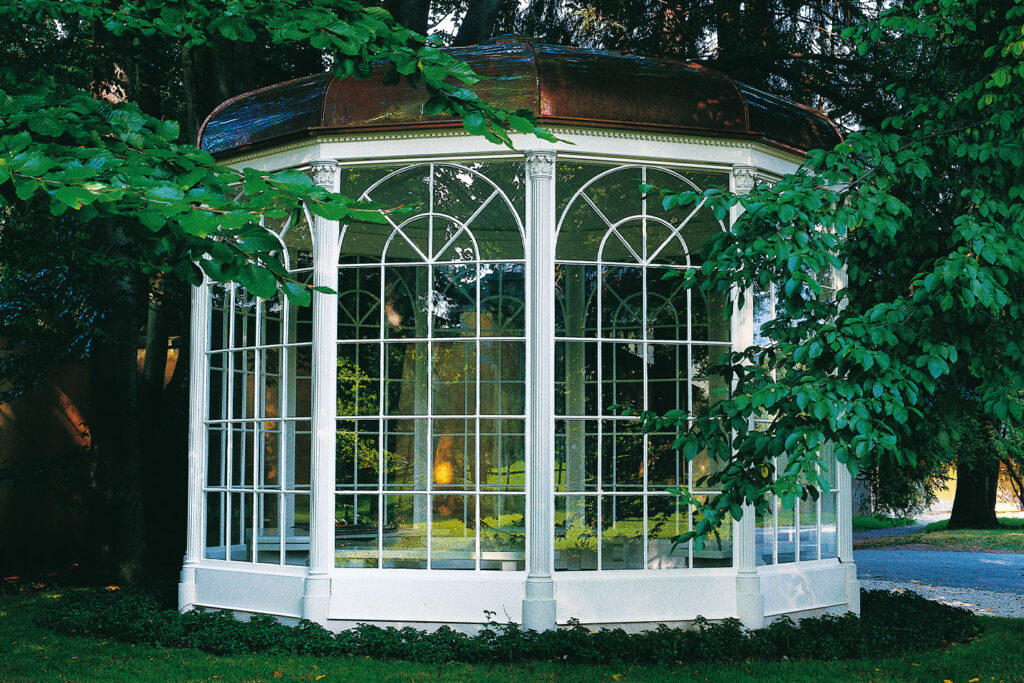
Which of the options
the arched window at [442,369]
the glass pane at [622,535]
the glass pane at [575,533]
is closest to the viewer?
the glass pane at [575,533]

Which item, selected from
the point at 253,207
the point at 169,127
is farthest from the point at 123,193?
the point at 169,127

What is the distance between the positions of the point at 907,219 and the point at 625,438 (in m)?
8.00

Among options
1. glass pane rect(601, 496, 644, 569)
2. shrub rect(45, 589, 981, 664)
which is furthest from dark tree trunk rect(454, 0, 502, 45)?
shrub rect(45, 589, 981, 664)

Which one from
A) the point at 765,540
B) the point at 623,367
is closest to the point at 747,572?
the point at 765,540

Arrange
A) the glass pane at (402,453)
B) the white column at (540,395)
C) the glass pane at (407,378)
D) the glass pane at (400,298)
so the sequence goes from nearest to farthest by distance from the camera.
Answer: the white column at (540,395) → the glass pane at (407,378) → the glass pane at (402,453) → the glass pane at (400,298)

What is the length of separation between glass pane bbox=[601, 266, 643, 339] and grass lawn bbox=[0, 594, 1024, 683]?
627cm

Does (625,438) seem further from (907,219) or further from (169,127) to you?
(169,127)

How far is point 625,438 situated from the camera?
14219 mm

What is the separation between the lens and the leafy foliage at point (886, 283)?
5.50 m

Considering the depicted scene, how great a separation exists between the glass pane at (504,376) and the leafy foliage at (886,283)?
6854mm

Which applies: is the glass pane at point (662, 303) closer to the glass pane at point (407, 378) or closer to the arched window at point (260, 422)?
the glass pane at point (407, 378)

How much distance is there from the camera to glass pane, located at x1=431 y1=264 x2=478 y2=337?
14.0 meters

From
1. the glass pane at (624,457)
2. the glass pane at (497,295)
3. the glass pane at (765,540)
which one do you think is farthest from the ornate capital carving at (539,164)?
the glass pane at (624,457)

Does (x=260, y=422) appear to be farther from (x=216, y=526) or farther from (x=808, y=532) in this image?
(x=216, y=526)
